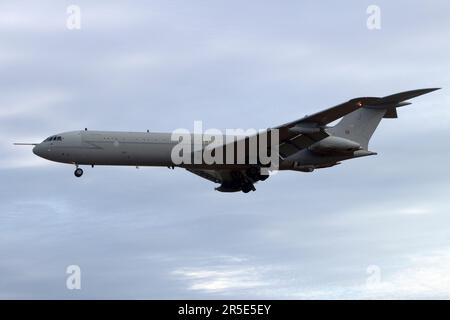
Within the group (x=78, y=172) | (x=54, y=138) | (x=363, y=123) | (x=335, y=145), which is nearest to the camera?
(x=335, y=145)

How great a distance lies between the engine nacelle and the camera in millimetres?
54594

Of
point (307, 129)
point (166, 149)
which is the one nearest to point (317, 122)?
point (307, 129)

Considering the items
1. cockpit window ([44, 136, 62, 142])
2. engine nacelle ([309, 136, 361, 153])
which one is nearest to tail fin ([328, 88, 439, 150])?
engine nacelle ([309, 136, 361, 153])

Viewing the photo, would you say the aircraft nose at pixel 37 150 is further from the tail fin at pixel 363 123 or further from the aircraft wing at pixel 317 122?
the tail fin at pixel 363 123

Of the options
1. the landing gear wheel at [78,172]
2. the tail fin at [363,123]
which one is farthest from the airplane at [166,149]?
the tail fin at [363,123]

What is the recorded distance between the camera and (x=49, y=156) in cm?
5528

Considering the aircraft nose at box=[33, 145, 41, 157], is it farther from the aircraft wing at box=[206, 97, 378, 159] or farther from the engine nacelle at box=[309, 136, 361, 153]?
the engine nacelle at box=[309, 136, 361, 153]

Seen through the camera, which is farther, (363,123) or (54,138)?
(363,123)

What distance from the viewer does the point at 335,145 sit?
179 feet

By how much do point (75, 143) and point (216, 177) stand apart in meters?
11.5

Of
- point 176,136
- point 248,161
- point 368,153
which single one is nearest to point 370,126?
point 368,153

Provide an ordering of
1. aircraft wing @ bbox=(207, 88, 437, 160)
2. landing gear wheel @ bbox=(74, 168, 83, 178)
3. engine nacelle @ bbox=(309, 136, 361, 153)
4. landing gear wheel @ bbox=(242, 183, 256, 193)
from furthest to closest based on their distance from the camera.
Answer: landing gear wheel @ bbox=(242, 183, 256, 193) < landing gear wheel @ bbox=(74, 168, 83, 178) < engine nacelle @ bbox=(309, 136, 361, 153) < aircraft wing @ bbox=(207, 88, 437, 160)

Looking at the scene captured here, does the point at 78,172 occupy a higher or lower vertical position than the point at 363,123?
lower

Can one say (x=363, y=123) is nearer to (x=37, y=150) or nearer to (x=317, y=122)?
(x=317, y=122)
